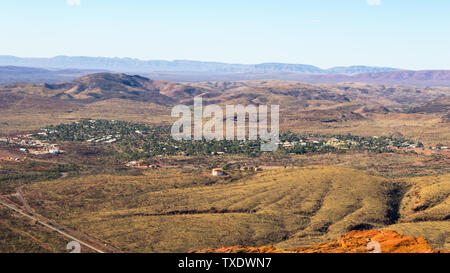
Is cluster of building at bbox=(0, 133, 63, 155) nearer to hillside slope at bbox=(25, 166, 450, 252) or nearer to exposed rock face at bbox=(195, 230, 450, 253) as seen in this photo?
hillside slope at bbox=(25, 166, 450, 252)

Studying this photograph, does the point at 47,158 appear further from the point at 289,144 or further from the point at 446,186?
the point at 446,186

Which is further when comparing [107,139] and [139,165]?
[107,139]

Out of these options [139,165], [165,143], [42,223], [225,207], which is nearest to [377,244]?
[225,207]

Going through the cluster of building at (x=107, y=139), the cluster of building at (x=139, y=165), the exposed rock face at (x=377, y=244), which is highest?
the exposed rock face at (x=377, y=244)

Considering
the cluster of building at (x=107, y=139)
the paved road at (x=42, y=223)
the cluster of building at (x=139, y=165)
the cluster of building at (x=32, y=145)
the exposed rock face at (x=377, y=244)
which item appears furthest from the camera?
the cluster of building at (x=107, y=139)

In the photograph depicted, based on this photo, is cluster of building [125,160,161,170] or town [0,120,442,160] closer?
cluster of building [125,160,161,170]

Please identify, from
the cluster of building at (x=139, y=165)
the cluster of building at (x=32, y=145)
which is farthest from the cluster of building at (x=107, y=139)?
the cluster of building at (x=139, y=165)

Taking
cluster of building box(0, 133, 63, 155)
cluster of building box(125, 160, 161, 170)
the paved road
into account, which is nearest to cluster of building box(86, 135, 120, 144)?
cluster of building box(0, 133, 63, 155)

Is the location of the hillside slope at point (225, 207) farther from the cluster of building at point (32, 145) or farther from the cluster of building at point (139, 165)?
the cluster of building at point (32, 145)

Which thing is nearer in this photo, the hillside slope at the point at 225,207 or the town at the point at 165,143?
the hillside slope at the point at 225,207

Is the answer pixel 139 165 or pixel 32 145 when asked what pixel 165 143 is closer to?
pixel 139 165
